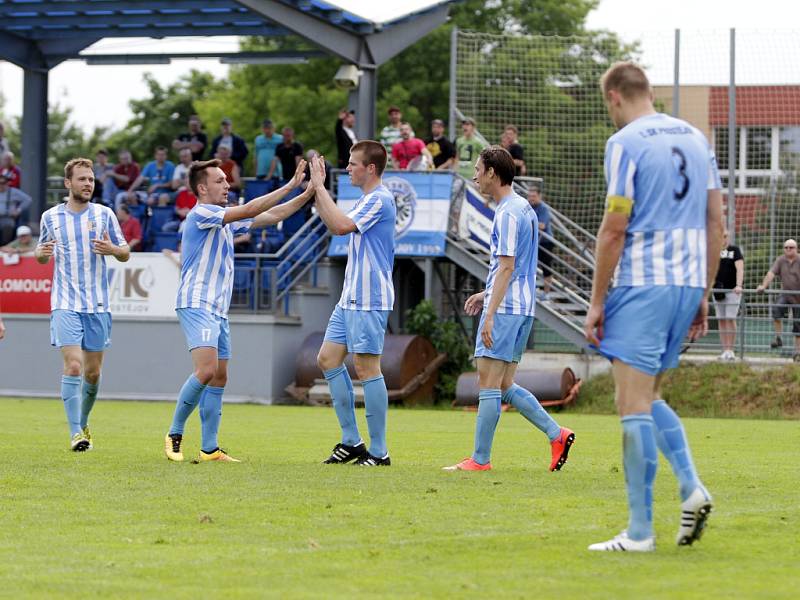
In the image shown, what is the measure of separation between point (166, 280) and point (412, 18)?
22.8ft

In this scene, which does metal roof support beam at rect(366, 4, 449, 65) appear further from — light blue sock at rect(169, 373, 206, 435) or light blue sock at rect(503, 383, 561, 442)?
light blue sock at rect(503, 383, 561, 442)

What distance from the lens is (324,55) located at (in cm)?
2812

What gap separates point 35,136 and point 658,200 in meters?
25.2

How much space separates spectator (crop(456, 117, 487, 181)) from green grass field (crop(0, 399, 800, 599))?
12416mm

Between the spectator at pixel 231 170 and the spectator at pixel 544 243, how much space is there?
16.5 ft

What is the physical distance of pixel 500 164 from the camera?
10.5 metres

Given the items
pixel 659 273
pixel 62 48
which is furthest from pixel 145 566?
pixel 62 48

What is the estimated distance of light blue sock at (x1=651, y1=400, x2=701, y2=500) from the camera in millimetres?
6848

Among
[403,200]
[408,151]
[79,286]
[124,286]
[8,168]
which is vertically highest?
[408,151]

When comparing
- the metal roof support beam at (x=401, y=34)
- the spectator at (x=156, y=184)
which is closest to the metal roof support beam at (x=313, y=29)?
the metal roof support beam at (x=401, y=34)

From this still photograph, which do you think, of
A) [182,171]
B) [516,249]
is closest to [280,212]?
[516,249]

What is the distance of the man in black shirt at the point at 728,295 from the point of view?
22562 millimetres

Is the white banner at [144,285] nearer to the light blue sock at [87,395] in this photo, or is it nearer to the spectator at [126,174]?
the spectator at [126,174]

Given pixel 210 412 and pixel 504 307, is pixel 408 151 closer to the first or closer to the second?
pixel 210 412
